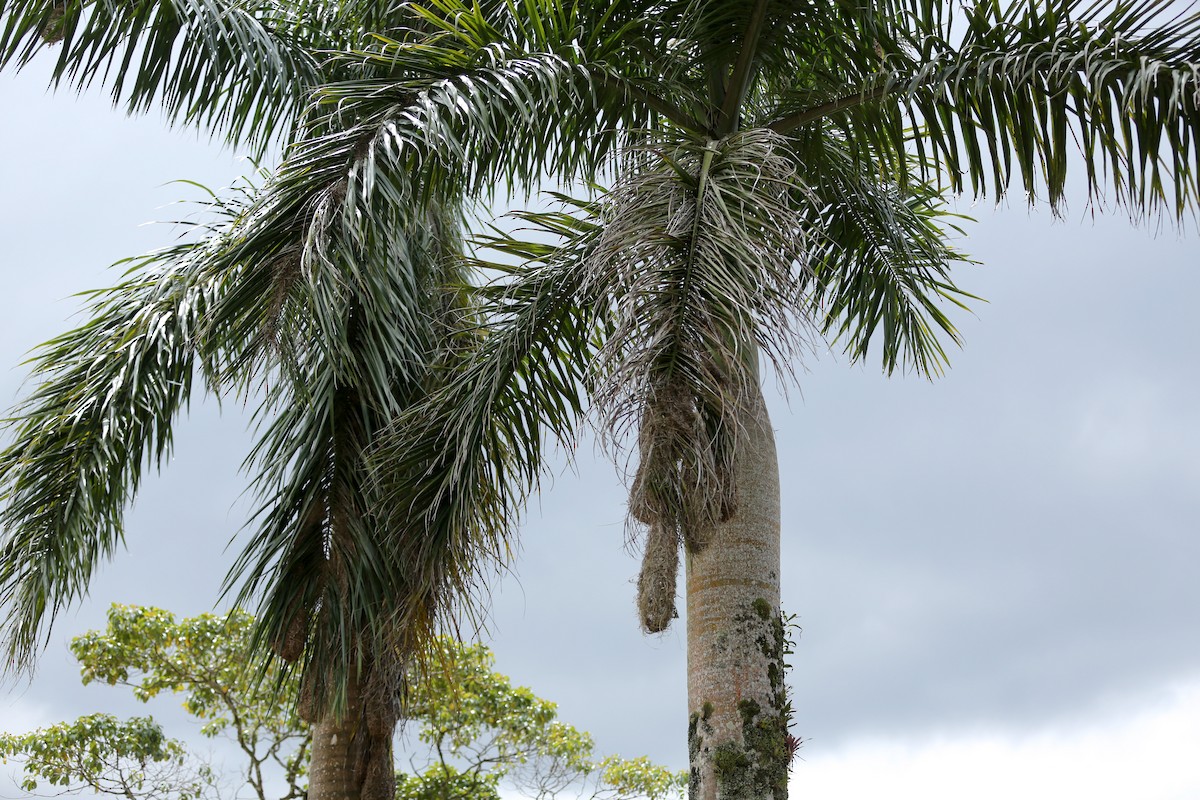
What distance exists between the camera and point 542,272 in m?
6.73

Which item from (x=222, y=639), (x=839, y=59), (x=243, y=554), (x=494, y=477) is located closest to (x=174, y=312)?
(x=243, y=554)

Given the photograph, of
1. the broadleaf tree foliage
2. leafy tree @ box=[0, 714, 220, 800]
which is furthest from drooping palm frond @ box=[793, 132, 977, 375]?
leafy tree @ box=[0, 714, 220, 800]

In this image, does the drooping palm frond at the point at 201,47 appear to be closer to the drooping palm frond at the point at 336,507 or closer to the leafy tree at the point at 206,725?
the drooping palm frond at the point at 336,507

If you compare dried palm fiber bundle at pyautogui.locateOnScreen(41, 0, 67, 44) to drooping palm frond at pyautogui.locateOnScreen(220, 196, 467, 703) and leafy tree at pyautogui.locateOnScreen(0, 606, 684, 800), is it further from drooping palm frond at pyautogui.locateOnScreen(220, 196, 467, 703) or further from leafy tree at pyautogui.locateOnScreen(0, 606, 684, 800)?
leafy tree at pyautogui.locateOnScreen(0, 606, 684, 800)

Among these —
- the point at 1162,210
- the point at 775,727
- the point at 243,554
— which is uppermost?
the point at 1162,210

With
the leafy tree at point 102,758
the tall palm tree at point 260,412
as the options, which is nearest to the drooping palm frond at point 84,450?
the tall palm tree at point 260,412

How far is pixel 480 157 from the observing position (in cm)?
603

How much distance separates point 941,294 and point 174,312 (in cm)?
504

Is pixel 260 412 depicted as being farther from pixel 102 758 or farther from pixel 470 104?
pixel 102 758

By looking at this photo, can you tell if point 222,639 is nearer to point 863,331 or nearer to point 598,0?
point 863,331

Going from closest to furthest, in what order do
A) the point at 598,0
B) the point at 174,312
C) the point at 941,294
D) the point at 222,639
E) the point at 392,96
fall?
the point at 392,96 → the point at 598,0 → the point at 174,312 → the point at 941,294 → the point at 222,639

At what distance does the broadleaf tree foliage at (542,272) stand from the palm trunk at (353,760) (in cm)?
8

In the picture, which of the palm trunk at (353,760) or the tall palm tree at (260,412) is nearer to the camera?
the tall palm tree at (260,412)

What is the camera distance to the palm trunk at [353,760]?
8.15m
